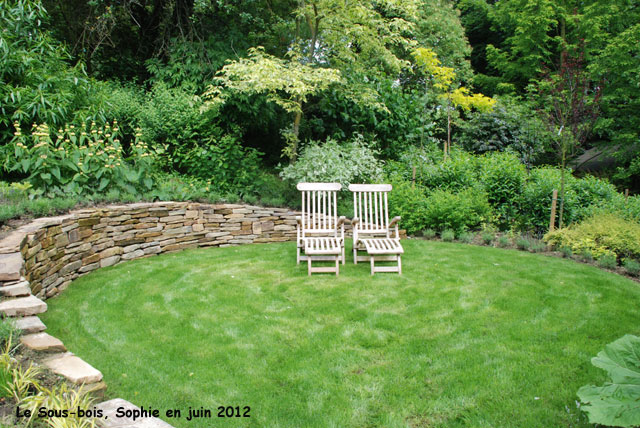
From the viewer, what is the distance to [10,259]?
145 inches

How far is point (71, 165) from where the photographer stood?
590 centimetres

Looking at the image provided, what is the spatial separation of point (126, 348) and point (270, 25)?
814 centimetres

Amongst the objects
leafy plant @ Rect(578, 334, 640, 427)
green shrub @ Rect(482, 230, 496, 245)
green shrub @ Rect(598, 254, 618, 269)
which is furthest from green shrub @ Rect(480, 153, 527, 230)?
leafy plant @ Rect(578, 334, 640, 427)

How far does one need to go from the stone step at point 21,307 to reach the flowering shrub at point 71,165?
9.04 ft

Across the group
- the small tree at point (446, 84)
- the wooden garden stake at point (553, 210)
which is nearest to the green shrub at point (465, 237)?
the wooden garden stake at point (553, 210)

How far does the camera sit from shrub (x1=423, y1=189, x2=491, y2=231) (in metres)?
7.50

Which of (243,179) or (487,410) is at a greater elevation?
(243,179)

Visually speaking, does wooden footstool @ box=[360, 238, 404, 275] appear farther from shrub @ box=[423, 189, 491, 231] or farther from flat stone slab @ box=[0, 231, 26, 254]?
flat stone slab @ box=[0, 231, 26, 254]

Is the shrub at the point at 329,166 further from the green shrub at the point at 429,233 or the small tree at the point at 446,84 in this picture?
the small tree at the point at 446,84

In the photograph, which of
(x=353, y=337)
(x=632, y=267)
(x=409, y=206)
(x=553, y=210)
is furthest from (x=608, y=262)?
(x=353, y=337)

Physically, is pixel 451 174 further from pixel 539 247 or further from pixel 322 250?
pixel 322 250

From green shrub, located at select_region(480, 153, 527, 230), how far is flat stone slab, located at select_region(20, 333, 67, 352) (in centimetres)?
700

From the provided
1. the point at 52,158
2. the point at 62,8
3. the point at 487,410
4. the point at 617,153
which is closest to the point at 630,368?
the point at 487,410

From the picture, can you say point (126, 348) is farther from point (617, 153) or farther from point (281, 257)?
point (617, 153)
